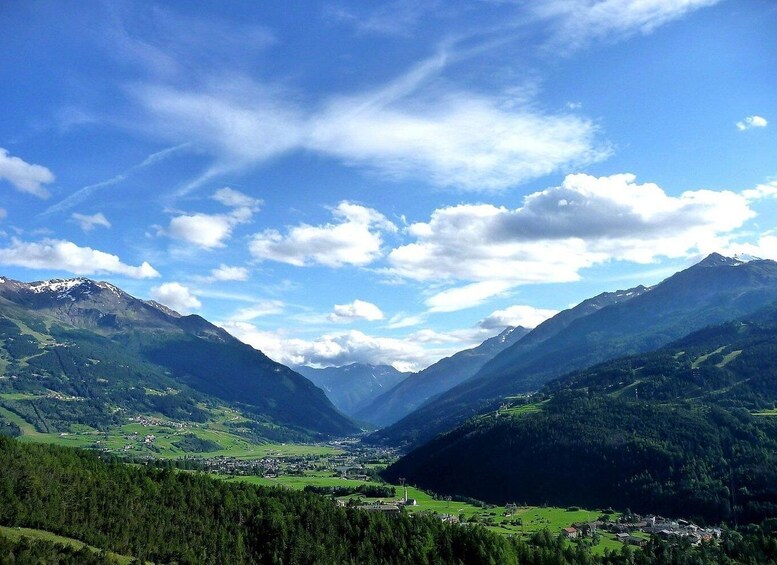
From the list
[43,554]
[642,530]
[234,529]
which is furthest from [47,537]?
[642,530]

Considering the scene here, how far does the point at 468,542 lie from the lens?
136250 mm

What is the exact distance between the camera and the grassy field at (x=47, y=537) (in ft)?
346

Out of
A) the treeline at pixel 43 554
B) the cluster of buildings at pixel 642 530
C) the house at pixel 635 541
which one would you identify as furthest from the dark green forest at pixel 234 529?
the house at pixel 635 541

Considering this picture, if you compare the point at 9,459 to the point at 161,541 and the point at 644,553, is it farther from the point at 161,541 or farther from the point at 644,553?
the point at 644,553

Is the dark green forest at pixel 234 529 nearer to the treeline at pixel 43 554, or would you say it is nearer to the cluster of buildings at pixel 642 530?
the treeline at pixel 43 554

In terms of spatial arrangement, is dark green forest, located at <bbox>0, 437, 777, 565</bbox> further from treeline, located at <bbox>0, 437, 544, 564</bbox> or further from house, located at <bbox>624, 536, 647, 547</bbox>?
house, located at <bbox>624, 536, 647, 547</bbox>

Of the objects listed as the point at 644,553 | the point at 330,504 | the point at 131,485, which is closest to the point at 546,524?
the point at 644,553

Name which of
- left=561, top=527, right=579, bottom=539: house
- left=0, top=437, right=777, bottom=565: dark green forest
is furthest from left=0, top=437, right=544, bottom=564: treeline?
left=561, top=527, right=579, bottom=539: house

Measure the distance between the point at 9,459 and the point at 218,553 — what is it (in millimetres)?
55120

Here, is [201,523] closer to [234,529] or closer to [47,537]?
[234,529]

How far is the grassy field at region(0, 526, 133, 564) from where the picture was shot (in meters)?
105

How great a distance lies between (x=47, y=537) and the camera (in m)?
110

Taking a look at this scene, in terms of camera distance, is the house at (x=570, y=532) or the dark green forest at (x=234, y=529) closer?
the dark green forest at (x=234, y=529)

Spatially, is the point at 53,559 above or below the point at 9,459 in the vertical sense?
below
